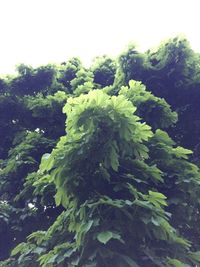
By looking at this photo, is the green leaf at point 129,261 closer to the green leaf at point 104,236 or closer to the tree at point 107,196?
the tree at point 107,196

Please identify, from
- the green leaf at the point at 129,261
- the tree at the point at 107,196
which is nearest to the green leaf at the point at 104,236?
the tree at the point at 107,196

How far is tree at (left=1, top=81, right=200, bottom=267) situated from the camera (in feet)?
21.8

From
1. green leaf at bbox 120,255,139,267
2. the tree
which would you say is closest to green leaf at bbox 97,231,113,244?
the tree

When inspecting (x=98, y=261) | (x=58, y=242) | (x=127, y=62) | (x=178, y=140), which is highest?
(x=127, y=62)

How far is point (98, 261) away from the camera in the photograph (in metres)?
6.51

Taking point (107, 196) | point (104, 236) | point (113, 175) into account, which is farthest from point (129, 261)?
point (113, 175)

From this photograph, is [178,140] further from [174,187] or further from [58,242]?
[58,242]

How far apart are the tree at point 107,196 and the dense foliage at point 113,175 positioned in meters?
0.02

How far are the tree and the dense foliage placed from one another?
2 cm

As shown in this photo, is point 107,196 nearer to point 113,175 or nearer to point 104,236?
point 113,175

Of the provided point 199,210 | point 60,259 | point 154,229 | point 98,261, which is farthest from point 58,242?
point 199,210

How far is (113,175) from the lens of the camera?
24.5 ft

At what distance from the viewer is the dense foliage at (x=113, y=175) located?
675cm

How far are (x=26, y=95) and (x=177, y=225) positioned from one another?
6.92m
